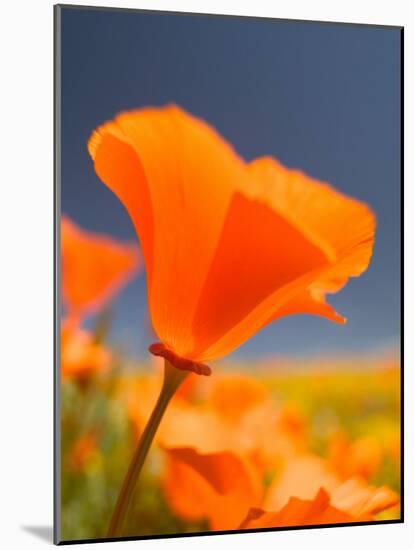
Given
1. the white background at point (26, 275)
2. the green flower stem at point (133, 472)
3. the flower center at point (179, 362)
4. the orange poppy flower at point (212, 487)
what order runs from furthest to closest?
the white background at point (26, 275) → the orange poppy flower at point (212, 487) → the flower center at point (179, 362) → the green flower stem at point (133, 472)

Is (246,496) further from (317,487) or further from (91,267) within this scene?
(91,267)

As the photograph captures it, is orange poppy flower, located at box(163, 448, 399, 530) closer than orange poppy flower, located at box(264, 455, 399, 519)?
Yes

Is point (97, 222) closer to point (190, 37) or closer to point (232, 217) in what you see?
point (190, 37)

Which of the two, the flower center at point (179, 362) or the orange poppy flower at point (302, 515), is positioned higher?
the flower center at point (179, 362)

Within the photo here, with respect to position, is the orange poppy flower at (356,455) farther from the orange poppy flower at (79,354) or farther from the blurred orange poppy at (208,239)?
the blurred orange poppy at (208,239)

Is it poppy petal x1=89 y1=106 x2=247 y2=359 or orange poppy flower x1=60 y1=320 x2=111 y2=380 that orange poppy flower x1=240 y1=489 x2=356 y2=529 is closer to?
orange poppy flower x1=60 y1=320 x2=111 y2=380

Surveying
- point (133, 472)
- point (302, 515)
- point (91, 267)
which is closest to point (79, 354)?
point (91, 267)

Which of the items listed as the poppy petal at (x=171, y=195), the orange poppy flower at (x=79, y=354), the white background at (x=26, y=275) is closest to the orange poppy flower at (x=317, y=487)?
the white background at (x=26, y=275)

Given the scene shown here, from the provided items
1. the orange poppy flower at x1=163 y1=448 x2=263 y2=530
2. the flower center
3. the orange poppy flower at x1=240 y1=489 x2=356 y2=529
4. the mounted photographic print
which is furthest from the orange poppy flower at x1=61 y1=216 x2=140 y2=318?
the flower center
